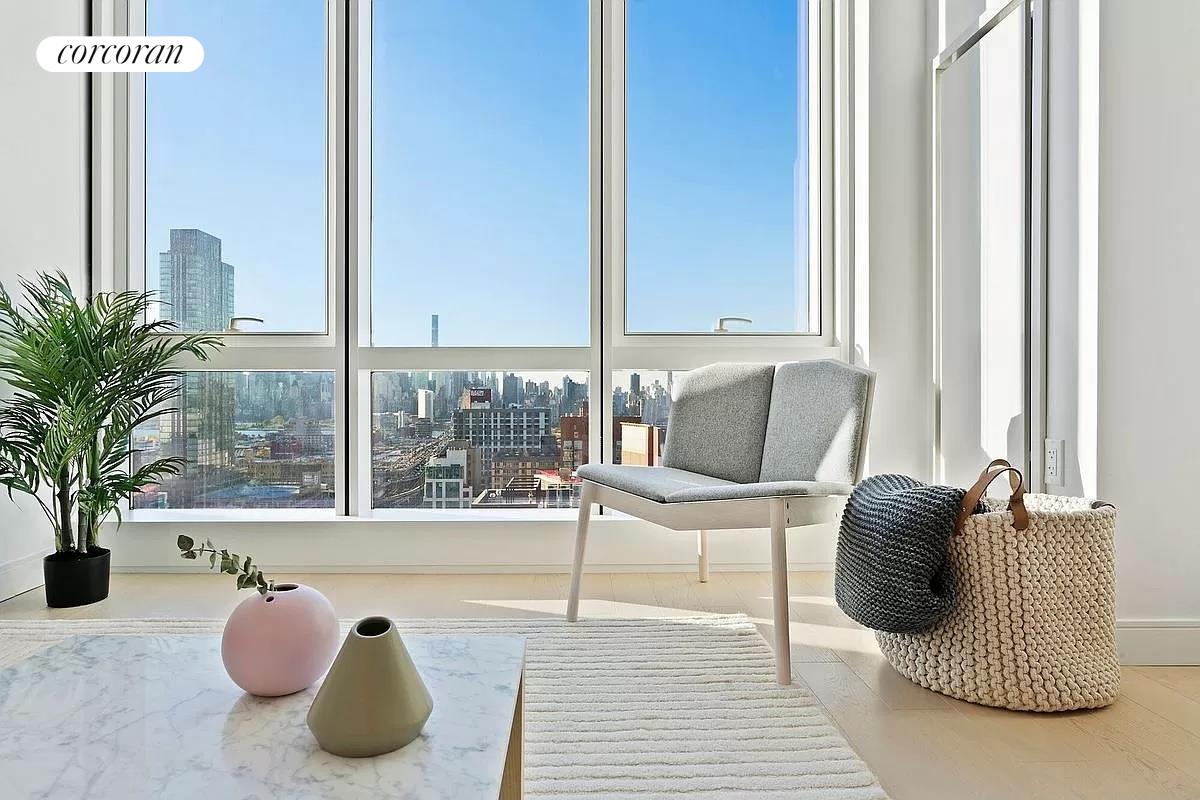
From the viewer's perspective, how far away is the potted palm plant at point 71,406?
2.35m

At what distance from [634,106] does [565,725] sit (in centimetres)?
242

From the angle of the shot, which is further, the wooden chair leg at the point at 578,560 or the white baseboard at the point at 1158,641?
the wooden chair leg at the point at 578,560

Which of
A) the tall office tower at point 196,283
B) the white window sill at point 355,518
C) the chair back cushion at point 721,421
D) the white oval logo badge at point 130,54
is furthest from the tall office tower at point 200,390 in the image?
the chair back cushion at point 721,421

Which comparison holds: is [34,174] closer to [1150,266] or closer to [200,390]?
[200,390]

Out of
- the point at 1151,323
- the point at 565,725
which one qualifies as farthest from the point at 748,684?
the point at 1151,323

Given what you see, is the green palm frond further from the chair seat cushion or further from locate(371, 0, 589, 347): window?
the chair seat cushion

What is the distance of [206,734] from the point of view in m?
0.87

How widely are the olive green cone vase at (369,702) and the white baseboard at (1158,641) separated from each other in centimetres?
189

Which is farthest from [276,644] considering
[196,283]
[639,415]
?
[196,283]

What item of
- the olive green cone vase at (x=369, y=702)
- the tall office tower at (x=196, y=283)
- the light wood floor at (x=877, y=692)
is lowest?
the light wood floor at (x=877, y=692)

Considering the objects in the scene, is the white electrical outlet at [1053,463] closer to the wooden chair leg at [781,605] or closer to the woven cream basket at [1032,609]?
the woven cream basket at [1032,609]

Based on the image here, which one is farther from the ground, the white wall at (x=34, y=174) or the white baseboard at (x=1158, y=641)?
the white wall at (x=34, y=174)

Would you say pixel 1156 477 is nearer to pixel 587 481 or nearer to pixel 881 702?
pixel 881 702

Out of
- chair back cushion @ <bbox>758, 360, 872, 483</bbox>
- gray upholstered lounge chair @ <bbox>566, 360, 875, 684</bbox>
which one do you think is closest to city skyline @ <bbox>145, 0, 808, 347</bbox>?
gray upholstered lounge chair @ <bbox>566, 360, 875, 684</bbox>
